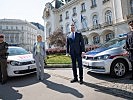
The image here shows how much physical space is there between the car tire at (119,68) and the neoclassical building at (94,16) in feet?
73.9

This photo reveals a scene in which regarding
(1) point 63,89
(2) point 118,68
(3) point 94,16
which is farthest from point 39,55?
(3) point 94,16

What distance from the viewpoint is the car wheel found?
23.0ft

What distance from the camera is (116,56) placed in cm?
701

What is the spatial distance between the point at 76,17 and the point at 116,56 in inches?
1394

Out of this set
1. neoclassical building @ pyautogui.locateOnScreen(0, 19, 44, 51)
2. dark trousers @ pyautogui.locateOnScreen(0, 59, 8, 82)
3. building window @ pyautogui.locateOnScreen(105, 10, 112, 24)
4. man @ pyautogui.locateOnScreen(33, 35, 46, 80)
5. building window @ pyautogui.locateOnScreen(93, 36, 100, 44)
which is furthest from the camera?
neoclassical building @ pyautogui.locateOnScreen(0, 19, 44, 51)

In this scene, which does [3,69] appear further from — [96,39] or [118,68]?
[96,39]

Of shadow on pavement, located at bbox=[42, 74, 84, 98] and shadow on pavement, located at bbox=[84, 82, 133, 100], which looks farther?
shadow on pavement, located at bbox=[42, 74, 84, 98]

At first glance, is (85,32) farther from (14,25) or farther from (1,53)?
(14,25)

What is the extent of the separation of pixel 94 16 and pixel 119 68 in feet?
101

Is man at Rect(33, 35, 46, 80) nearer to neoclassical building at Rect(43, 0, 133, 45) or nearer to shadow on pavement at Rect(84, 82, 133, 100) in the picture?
shadow on pavement at Rect(84, 82, 133, 100)

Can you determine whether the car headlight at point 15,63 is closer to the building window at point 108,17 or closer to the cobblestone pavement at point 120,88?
the cobblestone pavement at point 120,88

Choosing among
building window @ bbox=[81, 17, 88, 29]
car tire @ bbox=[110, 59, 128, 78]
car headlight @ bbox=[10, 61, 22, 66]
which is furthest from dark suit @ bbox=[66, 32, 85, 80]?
building window @ bbox=[81, 17, 88, 29]

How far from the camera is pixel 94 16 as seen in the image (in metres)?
37.0

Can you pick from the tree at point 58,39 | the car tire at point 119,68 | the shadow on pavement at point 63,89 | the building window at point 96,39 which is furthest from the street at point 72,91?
the tree at point 58,39
